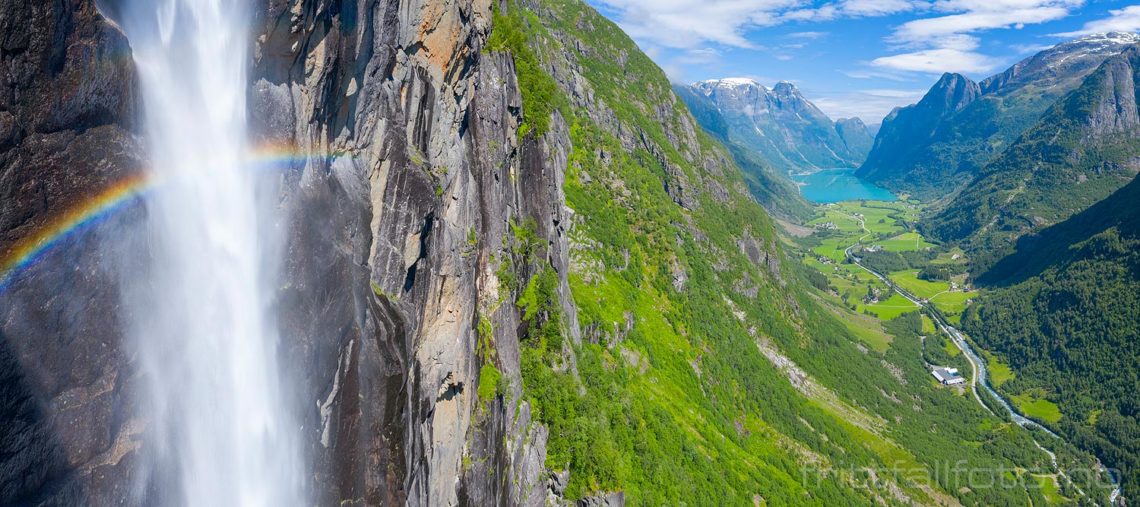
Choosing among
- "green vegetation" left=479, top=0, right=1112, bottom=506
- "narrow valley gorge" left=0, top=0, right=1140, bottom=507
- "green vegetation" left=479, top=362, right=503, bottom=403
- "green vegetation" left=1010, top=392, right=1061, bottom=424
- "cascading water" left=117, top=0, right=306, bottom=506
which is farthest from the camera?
"green vegetation" left=1010, top=392, right=1061, bottom=424

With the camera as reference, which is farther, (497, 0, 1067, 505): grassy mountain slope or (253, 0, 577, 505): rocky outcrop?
(497, 0, 1067, 505): grassy mountain slope

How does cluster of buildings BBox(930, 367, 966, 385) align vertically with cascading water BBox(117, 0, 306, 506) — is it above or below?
below

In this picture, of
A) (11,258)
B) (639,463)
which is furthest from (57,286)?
(639,463)

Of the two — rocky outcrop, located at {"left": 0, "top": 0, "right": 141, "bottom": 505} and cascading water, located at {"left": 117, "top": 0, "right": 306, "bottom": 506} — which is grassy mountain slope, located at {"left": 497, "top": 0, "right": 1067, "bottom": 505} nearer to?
cascading water, located at {"left": 117, "top": 0, "right": 306, "bottom": 506}

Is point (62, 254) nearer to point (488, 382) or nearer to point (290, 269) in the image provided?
point (290, 269)

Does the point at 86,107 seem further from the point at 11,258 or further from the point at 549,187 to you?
the point at 549,187

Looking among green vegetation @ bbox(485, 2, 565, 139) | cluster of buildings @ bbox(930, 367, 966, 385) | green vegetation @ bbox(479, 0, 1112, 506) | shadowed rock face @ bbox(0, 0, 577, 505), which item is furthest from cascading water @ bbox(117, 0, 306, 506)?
cluster of buildings @ bbox(930, 367, 966, 385)
